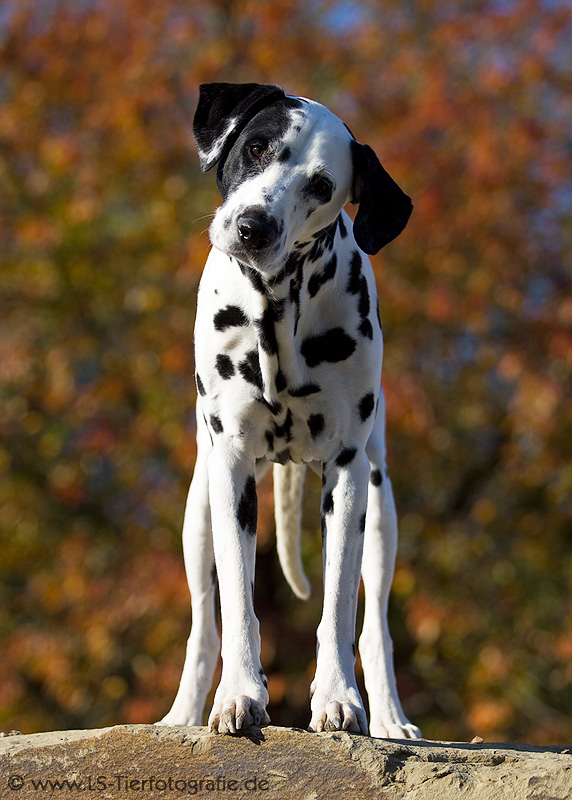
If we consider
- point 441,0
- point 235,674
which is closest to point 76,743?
point 235,674

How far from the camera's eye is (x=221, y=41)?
9906 millimetres

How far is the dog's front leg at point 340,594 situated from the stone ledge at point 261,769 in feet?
0.40

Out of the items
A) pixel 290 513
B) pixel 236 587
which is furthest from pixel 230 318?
pixel 290 513

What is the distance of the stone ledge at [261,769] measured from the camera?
3396 millimetres

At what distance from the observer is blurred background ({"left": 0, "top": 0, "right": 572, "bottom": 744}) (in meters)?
9.15

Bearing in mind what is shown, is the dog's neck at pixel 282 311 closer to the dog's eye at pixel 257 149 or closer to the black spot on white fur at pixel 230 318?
the black spot on white fur at pixel 230 318

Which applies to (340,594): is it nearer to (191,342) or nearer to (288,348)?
(288,348)

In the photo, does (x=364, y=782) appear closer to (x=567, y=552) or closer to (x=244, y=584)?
(x=244, y=584)

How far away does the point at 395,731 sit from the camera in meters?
4.29

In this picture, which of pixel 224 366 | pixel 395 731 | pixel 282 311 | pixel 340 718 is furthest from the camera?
pixel 395 731

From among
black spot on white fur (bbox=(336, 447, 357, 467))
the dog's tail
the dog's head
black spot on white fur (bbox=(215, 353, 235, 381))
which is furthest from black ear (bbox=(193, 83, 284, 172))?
the dog's tail

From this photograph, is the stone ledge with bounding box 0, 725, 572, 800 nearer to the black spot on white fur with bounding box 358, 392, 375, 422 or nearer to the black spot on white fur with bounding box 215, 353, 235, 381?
the black spot on white fur with bounding box 358, 392, 375, 422

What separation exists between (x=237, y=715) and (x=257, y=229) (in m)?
1.55

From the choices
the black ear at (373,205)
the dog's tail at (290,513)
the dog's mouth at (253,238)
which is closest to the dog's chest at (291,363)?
the black ear at (373,205)
